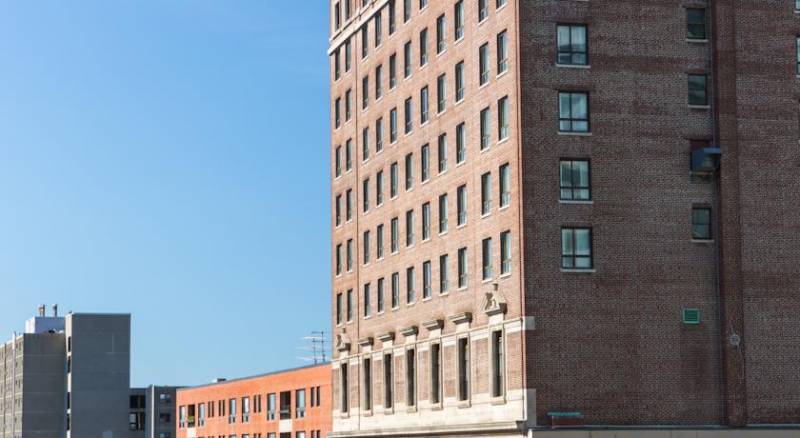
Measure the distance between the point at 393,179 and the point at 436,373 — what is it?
13.9 meters

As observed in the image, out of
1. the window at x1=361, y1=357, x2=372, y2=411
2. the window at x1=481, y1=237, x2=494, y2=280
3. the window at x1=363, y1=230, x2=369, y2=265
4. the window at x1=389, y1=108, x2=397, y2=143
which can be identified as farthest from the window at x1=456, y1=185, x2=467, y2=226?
the window at x1=361, y1=357, x2=372, y2=411

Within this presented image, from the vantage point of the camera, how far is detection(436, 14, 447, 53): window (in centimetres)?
8394

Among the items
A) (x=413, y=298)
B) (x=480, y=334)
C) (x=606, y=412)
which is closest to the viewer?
(x=606, y=412)

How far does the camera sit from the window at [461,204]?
262 ft

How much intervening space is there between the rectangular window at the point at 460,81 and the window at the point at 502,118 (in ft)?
18.9

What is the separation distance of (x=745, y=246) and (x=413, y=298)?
20968 mm

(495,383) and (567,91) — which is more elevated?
(567,91)

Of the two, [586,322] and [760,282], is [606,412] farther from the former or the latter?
[760,282]

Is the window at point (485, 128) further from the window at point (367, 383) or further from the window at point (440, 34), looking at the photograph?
the window at point (367, 383)

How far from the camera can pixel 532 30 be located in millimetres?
73000

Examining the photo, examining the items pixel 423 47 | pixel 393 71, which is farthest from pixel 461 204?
pixel 393 71

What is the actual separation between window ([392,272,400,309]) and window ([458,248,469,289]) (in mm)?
→ 10053

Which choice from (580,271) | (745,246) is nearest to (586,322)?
(580,271)

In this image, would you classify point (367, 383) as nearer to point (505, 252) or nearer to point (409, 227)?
point (409, 227)
